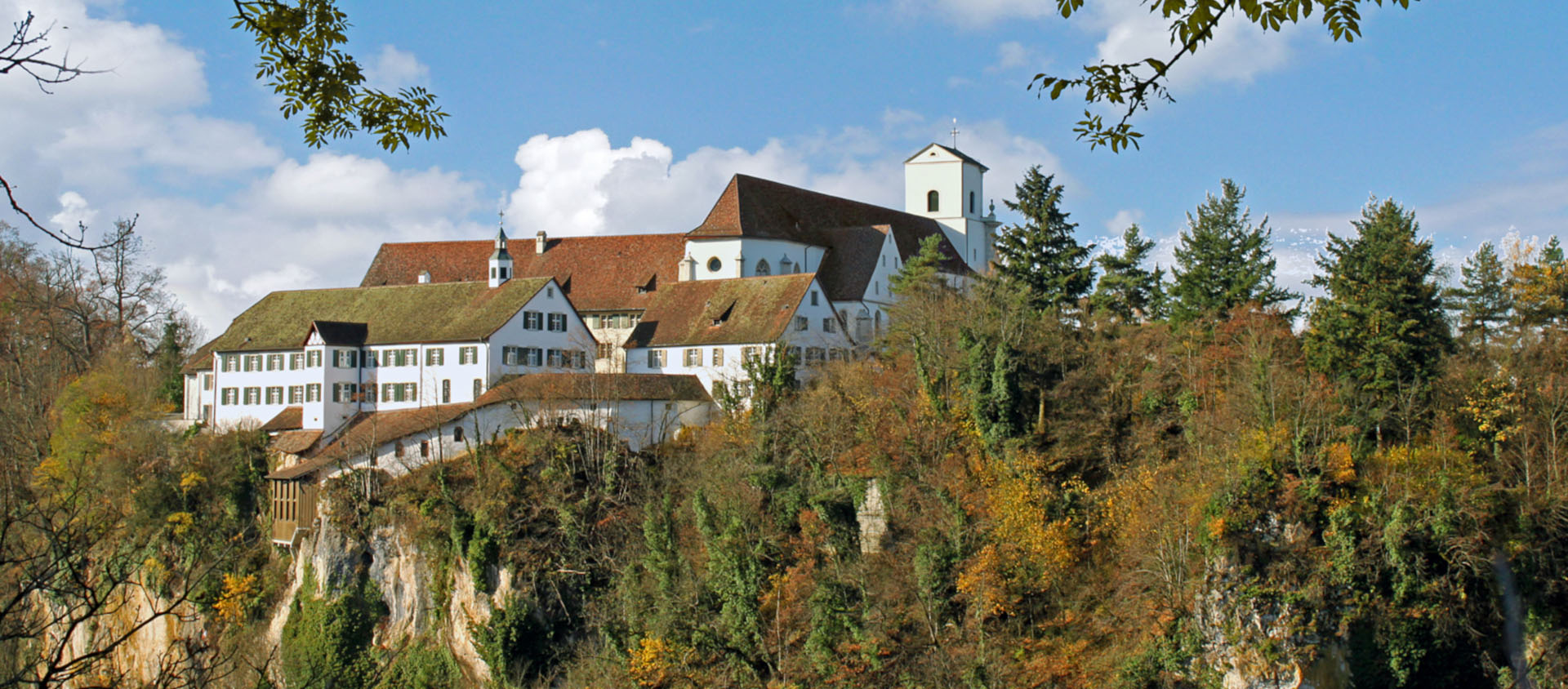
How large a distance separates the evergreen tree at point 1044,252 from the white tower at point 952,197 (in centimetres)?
2766

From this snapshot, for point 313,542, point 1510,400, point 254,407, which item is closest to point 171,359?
point 254,407

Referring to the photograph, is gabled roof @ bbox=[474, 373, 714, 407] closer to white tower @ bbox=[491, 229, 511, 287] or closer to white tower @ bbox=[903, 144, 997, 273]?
white tower @ bbox=[491, 229, 511, 287]

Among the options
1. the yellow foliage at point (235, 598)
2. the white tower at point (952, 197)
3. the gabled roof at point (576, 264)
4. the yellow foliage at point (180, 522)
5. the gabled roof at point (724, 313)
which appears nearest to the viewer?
the yellow foliage at point (235, 598)

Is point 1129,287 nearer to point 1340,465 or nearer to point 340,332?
point 1340,465

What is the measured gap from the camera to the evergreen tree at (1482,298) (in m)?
49.6

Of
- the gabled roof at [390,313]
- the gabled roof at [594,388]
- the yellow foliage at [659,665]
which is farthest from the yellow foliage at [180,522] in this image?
the yellow foliage at [659,665]

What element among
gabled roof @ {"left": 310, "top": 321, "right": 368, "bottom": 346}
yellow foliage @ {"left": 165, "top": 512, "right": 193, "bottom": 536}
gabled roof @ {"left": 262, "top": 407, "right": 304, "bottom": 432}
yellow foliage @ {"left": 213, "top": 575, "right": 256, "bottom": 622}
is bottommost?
yellow foliage @ {"left": 213, "top": 575, "right": 256, "bottom": 622}

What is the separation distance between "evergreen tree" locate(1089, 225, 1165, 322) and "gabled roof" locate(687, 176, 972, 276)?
43.2 feet

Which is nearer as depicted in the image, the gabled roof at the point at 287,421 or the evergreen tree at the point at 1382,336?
the evergreen tree at the point at 1382,336

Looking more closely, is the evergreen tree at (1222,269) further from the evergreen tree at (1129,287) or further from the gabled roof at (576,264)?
the gabled roof at (576,264)

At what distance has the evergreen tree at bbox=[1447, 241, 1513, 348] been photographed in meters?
49.6

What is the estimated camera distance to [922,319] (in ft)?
147

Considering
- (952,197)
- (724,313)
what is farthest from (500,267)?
(952,197)

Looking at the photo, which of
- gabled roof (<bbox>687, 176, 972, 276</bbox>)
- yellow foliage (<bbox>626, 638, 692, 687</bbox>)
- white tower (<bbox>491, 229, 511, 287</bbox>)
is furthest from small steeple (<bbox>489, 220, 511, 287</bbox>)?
yellow foliage (<bbox>626, 638, 692, 687</bbox>)
